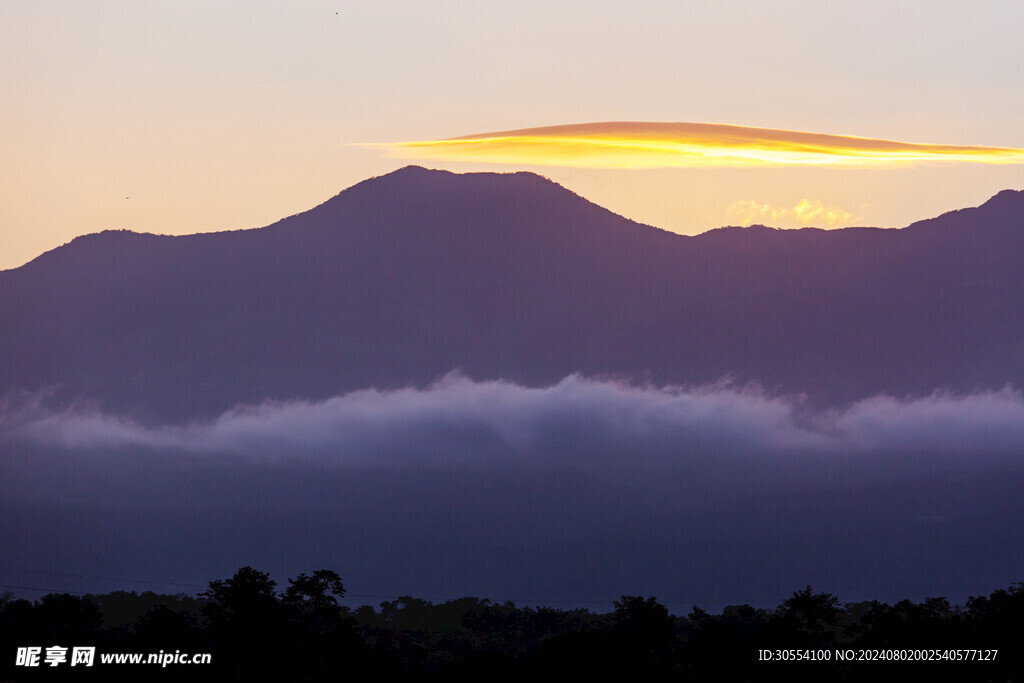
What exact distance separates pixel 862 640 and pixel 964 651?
10.5 metres

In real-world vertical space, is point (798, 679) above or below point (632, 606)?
below

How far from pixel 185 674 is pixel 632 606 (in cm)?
5172

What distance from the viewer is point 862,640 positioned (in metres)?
103

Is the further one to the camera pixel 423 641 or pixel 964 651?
pixel 423 641

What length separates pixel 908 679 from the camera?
267 feet

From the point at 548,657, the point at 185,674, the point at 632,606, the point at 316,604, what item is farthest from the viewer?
the point at 632,606

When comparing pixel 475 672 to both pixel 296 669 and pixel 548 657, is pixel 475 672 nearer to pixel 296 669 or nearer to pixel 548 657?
pixel 548 657

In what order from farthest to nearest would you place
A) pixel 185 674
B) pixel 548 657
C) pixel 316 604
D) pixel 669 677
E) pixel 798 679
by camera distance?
pixel 316 604, pixel 669 677, pixel 548 657, pixel 798 679, pixel 185 674

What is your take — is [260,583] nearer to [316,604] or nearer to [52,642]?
[316,604]

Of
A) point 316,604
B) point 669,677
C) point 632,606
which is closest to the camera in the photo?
point 669,677

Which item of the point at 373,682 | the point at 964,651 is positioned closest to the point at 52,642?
the point at 373,682

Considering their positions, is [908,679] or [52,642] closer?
[908,679]

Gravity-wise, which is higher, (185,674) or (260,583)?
(260,583)

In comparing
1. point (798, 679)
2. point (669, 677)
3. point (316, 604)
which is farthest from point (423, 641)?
point (798, 679)
